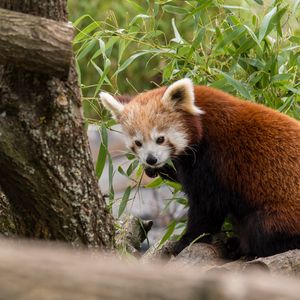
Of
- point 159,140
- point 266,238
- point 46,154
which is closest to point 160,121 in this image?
point 159,140

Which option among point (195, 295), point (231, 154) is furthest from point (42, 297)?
point (231, 154)

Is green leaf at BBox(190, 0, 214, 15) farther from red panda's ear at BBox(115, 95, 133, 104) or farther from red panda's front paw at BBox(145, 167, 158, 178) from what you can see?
red panda's front paw at BBox(145, 167, 158, 178)

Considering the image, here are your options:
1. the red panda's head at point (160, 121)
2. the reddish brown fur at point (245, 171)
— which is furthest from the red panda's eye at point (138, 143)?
the reddish brown fur at point (245, 171)

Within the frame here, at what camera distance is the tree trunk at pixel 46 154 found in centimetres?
256

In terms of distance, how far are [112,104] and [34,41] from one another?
162 centimetres

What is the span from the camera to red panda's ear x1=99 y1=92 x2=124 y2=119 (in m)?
3.96

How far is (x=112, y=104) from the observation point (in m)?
3.96

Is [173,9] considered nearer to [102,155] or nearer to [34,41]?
[102,155]

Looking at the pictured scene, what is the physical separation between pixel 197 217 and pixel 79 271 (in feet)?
8.64

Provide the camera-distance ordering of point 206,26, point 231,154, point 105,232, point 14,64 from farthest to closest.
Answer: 1. point 206,26
2. point 231,154
3. point 105,232
4. point 14,64

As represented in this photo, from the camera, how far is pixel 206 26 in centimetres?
415

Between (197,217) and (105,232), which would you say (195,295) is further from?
(197,217)

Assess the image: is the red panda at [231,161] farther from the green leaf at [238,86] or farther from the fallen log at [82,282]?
the fallen log at [82,282]

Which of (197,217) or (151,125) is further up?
(151,125)
